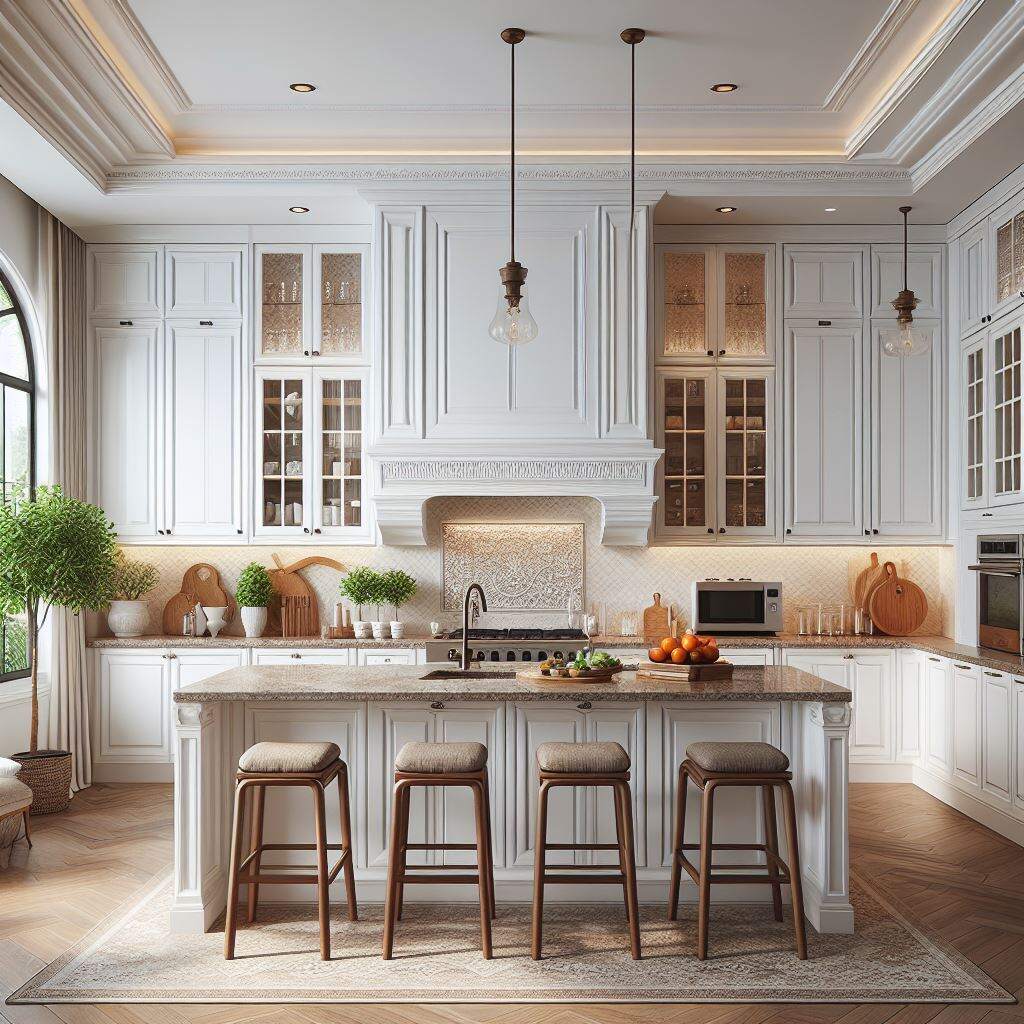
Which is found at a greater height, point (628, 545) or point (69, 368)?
point (69, 368)

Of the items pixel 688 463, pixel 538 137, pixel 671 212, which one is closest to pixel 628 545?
pixel 688 463

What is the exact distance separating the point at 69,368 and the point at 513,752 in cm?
397

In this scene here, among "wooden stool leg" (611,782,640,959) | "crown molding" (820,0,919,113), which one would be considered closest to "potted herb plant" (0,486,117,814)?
"wooden stool leg" (611,782,640,959)

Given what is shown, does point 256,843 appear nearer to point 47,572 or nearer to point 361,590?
point 47,572

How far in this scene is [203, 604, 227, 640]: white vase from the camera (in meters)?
6.32

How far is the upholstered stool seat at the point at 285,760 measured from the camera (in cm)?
348

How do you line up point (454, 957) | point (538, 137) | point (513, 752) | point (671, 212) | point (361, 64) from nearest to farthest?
point (454, 957) → point (513, 752) → point (361, 64) → point (538, 137) → point (671, 212)

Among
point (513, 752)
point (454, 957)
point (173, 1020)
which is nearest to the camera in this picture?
point (173, 1020)

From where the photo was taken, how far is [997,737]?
5086 mm

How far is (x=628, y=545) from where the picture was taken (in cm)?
645

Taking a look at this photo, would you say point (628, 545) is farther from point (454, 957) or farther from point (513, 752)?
point (454, 957)

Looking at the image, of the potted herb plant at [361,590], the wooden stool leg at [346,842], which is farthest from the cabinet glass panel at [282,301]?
the wooden stool leg at [346,842]

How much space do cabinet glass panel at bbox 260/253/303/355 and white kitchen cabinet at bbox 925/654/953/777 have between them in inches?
174

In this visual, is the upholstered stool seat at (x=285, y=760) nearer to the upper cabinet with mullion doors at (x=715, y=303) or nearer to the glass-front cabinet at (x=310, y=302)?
the glass-front cabinet at (x=310, y=302)
